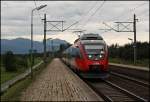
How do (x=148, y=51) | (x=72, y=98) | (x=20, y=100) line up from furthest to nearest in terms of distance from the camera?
(x=148, y=51) < (x=72, y=98) < (x=20, y=100)

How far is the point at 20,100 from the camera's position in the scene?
17734mm

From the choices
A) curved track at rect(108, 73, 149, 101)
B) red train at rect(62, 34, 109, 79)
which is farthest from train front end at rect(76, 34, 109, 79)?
curved track at rect(108, 73, 149, 101)

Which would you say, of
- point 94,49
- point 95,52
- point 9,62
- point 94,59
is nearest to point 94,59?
point 94,59

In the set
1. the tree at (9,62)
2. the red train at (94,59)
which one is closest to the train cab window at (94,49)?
the red train at (94,59)

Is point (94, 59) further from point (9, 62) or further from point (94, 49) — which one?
point (9, 62)

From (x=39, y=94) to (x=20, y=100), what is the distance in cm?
317

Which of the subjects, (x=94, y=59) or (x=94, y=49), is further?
(x=94, y=49)

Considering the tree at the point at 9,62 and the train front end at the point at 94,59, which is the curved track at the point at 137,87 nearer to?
the train front end at the point at 94,59

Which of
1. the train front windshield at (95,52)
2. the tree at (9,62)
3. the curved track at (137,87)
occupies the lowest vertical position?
the curved track at (137,87)

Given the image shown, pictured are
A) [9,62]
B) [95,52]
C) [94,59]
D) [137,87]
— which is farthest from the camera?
[9,62]

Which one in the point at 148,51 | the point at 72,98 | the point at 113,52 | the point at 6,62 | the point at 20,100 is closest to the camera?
the point at 20,100

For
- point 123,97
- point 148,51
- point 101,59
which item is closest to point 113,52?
point 148,51

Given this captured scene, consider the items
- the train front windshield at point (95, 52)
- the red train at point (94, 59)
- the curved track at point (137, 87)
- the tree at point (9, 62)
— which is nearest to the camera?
the curved track at point (137, 87)

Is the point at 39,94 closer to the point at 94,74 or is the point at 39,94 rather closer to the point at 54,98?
the point at 54,98
